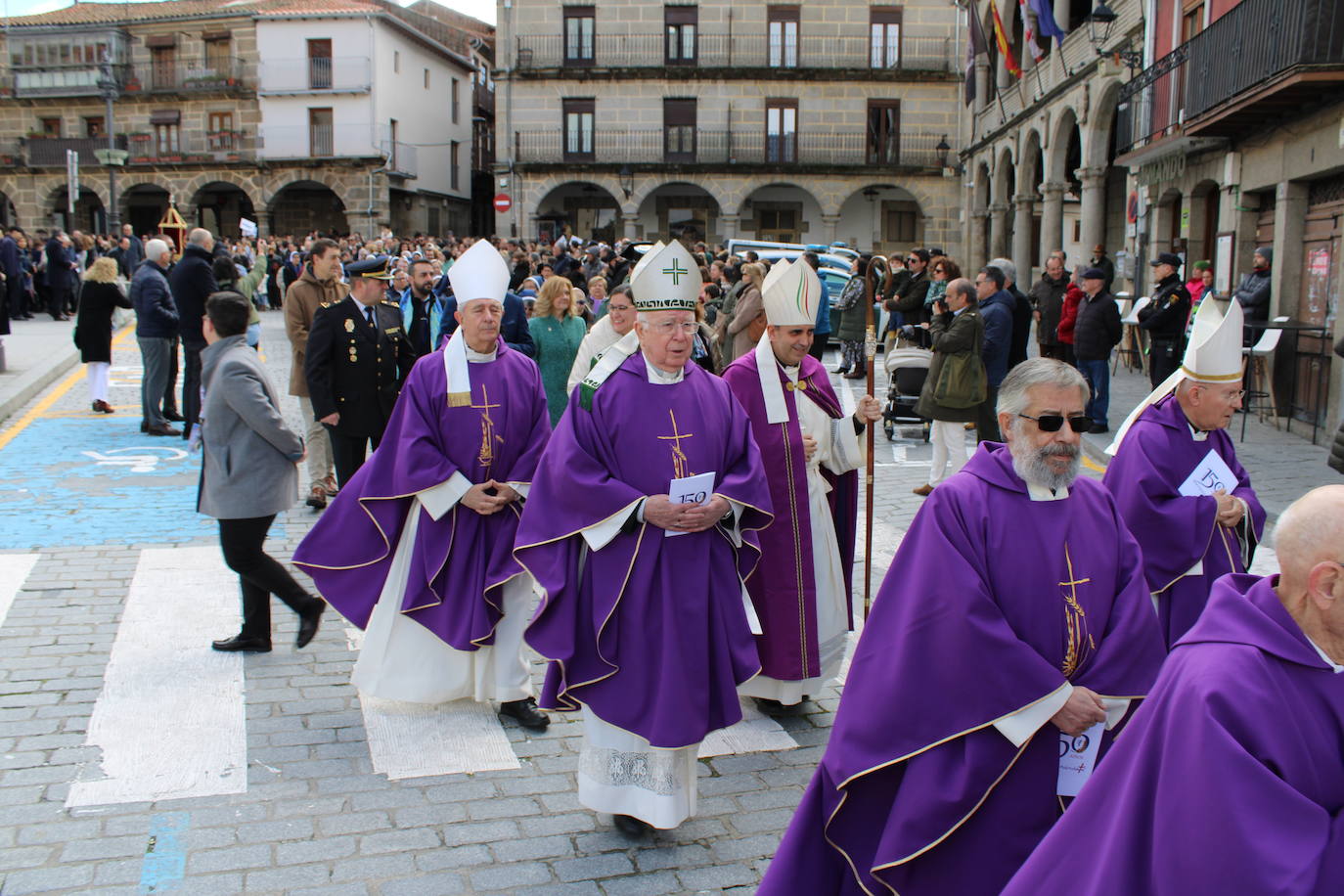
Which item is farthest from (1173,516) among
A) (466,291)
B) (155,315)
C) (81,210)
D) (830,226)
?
(81,210)

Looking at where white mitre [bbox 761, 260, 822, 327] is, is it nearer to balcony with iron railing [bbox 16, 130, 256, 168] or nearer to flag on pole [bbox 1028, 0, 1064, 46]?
flag on pole [bbox 1028, 0, 1064, 46]

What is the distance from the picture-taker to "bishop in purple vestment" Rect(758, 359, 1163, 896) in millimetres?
3166

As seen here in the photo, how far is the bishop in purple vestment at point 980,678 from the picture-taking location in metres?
3.17

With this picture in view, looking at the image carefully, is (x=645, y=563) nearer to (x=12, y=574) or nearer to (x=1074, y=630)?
(x=1074, y=630)

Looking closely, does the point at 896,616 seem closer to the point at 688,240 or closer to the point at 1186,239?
the point at 1186,239

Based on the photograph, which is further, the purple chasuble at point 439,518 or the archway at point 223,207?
the archway at point 223,207

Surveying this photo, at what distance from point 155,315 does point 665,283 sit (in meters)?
8.73

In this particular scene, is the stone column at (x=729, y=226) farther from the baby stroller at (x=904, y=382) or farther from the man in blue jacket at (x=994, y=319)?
the man in blue jacket at (x=994, y=319)

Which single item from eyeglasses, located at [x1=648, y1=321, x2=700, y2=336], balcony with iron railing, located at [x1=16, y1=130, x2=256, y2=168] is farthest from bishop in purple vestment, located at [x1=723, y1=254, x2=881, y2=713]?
balcony with iron railing, located at [x1=16, y1=130, x2=256, y2=168]

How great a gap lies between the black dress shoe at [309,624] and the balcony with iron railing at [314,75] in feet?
136

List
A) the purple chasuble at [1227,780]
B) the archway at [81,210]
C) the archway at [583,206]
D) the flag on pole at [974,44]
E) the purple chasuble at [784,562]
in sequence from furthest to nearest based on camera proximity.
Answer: the archway at [81,210] < the archway at [583,206] < the flag on pole at [974,44] < the purple chasuble at [784,562] < the purple chasuble at [1227,780]

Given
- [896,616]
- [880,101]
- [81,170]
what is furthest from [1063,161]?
[81,170]

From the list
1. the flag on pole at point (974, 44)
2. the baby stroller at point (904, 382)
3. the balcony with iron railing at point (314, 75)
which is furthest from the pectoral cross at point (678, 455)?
the balcony with iron railing at point (314, 75)

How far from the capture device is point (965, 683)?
317 centimetres
